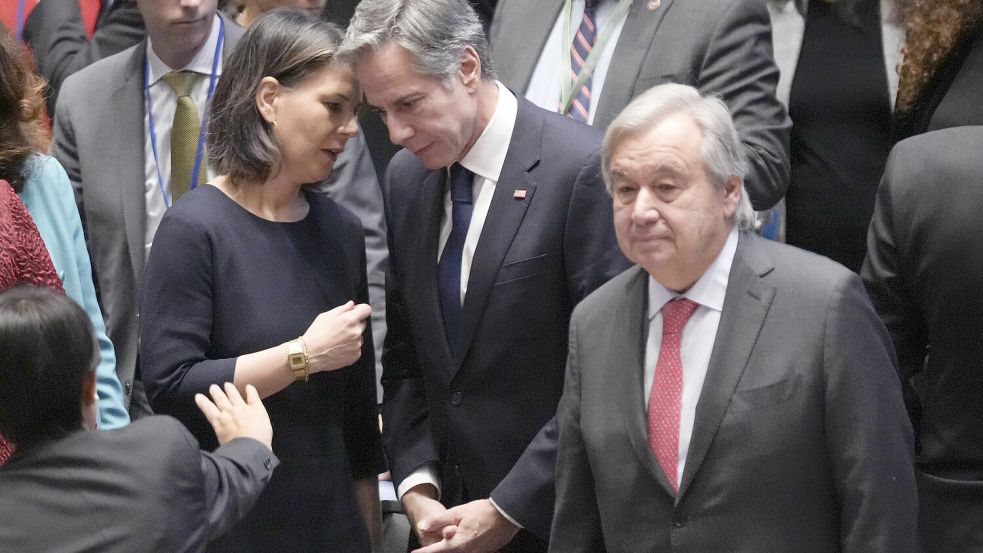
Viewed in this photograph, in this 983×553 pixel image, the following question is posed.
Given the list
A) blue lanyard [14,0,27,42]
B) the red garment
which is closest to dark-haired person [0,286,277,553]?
the red garment

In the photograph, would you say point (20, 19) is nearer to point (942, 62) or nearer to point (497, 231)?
point (497, 231)

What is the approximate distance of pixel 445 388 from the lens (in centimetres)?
324

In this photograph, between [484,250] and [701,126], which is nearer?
[701,126]

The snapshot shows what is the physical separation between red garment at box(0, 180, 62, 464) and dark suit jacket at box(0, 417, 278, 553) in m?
0.41

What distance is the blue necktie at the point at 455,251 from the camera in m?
3.23

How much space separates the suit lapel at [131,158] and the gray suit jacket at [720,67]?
1.33 meters

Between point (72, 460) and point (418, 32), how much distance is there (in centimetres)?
120

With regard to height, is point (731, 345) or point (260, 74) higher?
point (260, 74)

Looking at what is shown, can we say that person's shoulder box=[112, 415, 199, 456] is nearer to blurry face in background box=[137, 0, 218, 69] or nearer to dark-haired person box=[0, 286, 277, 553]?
dark-haired person box=[0, 286, 277, 553]

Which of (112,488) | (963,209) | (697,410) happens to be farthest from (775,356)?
(112,488)

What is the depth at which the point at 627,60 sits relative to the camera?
3.53m

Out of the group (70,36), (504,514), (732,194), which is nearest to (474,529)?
(504,514)

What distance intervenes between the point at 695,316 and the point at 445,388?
2.30 feet

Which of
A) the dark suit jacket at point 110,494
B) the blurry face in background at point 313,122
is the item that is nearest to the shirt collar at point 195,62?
the blurry face in background at point 313,122
